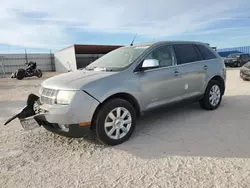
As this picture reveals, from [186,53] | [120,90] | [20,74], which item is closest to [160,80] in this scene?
[120,90]

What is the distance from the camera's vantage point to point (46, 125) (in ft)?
11.2

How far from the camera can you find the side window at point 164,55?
13.2ft

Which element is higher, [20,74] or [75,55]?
[75,55]

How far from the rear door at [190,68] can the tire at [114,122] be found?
4.66 feet

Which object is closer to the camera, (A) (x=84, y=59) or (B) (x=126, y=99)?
(B) (x=126, y=99)

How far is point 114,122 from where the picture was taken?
3367 millimetres

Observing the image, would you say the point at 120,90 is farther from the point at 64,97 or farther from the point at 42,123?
the point at 42,123

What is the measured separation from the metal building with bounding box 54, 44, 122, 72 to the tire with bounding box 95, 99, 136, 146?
69.4ft

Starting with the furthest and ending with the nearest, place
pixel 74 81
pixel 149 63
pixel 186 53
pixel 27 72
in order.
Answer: pixel 27 72
pixel 186 53
pixel 149 63
pixel 74 81

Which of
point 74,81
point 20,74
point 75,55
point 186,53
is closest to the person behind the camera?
point 74,81

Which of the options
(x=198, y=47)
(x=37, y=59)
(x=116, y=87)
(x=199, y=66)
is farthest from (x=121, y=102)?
(x=37, y=59)

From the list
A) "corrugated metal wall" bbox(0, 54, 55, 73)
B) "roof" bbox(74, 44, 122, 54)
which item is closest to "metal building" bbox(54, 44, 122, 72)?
"roof" bbox(74, 44, 122, 54)

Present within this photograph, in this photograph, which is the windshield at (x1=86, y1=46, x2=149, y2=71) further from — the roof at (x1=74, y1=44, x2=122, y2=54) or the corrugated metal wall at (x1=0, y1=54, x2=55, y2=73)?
the corrugated metal wall at (x1=0, y1=54, x2=55, y2=73)

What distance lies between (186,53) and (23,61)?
2656cm
